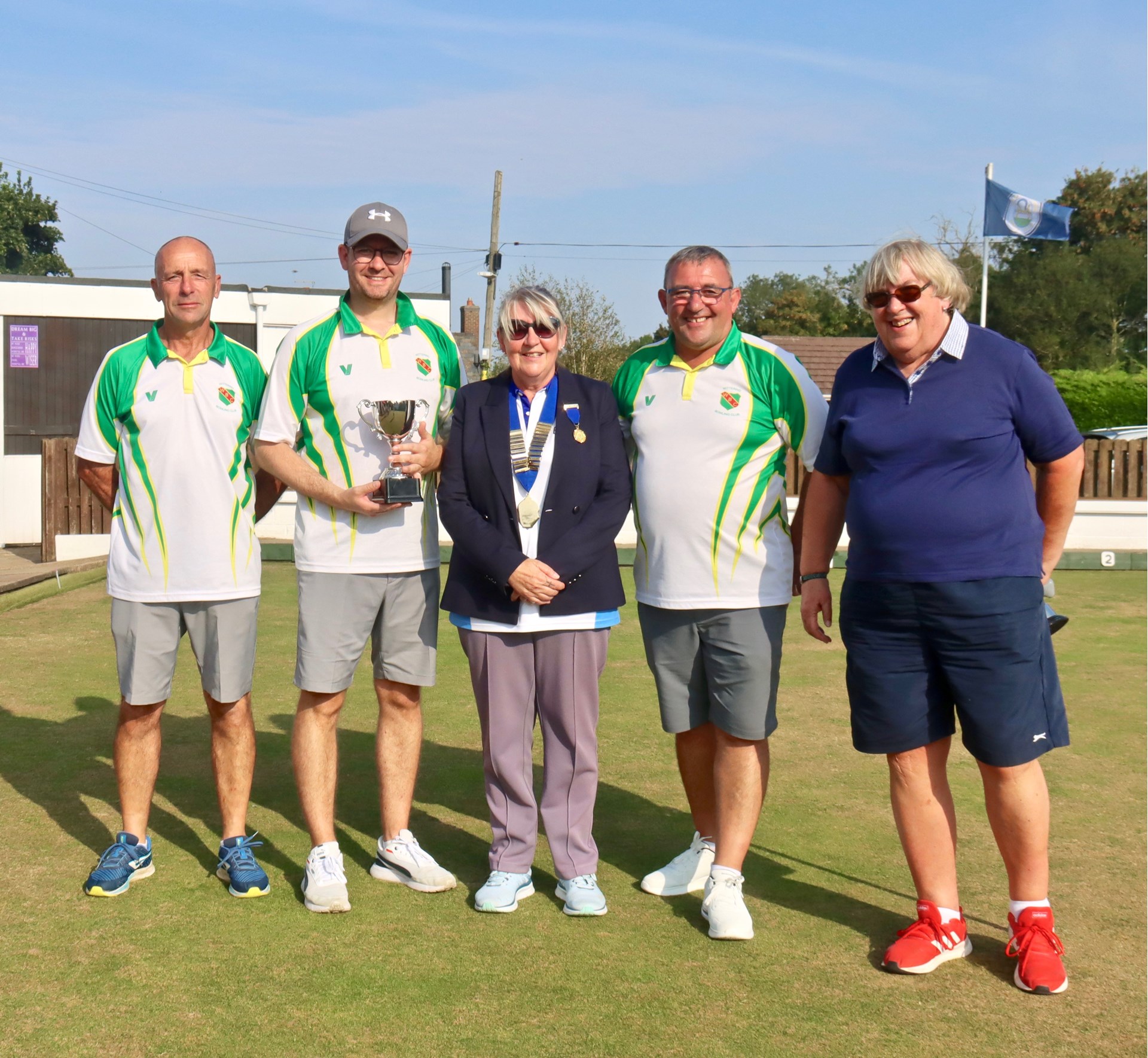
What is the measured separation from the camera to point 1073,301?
41.7 m

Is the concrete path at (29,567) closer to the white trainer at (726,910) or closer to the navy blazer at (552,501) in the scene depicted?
the navy blazer at (552,501)

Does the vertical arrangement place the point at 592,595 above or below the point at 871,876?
above

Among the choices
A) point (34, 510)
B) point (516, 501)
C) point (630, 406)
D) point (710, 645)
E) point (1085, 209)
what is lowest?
point (34, 510)

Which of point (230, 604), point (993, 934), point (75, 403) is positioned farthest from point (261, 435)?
point (75, 403)

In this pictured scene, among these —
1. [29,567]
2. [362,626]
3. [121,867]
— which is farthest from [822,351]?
[121,867]

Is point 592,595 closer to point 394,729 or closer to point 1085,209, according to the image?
point 394,729

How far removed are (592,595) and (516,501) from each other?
0.36 m

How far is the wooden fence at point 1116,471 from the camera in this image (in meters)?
14.9

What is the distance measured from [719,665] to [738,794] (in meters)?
0.40

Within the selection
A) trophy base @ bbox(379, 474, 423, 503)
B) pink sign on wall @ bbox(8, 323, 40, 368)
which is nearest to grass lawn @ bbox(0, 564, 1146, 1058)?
trophy base @ bbox(379, 474, 423, 503)

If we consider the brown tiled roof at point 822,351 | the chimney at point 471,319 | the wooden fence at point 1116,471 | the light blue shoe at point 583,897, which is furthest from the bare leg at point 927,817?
the chimney at point 471,319

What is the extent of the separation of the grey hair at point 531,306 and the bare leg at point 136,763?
1691 millimetres

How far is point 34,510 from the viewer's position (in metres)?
15.7

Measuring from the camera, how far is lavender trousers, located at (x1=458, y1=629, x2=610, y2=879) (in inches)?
146
